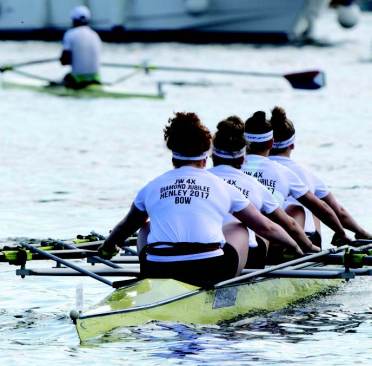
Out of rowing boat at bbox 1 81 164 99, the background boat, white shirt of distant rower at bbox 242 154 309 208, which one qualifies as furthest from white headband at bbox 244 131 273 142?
the background boat

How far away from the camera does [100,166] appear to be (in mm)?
23109

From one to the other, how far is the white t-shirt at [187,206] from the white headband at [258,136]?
1.45m

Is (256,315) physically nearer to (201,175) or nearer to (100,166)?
(201,175)

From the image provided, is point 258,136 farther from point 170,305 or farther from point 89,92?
point 89,92

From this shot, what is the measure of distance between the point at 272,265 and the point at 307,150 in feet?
43.9

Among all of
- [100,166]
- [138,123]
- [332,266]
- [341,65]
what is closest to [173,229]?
[332,266]

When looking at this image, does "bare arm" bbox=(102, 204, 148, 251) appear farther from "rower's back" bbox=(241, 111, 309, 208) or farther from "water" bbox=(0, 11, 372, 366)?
"rower's back" bbox=(241, 111, 309, 208)

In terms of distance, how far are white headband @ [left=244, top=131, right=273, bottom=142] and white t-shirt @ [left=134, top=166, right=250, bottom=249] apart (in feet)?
4.77

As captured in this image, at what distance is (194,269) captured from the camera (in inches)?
414

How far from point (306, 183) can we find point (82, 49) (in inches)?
661

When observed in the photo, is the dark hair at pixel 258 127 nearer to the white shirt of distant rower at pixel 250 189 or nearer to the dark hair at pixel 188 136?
the white shirt of distant rower at pixel 250 189

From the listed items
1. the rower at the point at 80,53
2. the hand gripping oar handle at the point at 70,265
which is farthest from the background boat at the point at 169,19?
the hand gripping oar handle at the point at 70,265

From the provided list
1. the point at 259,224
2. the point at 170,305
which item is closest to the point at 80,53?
the point at 259,224

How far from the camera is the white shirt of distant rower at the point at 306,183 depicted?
12539 millimetres
